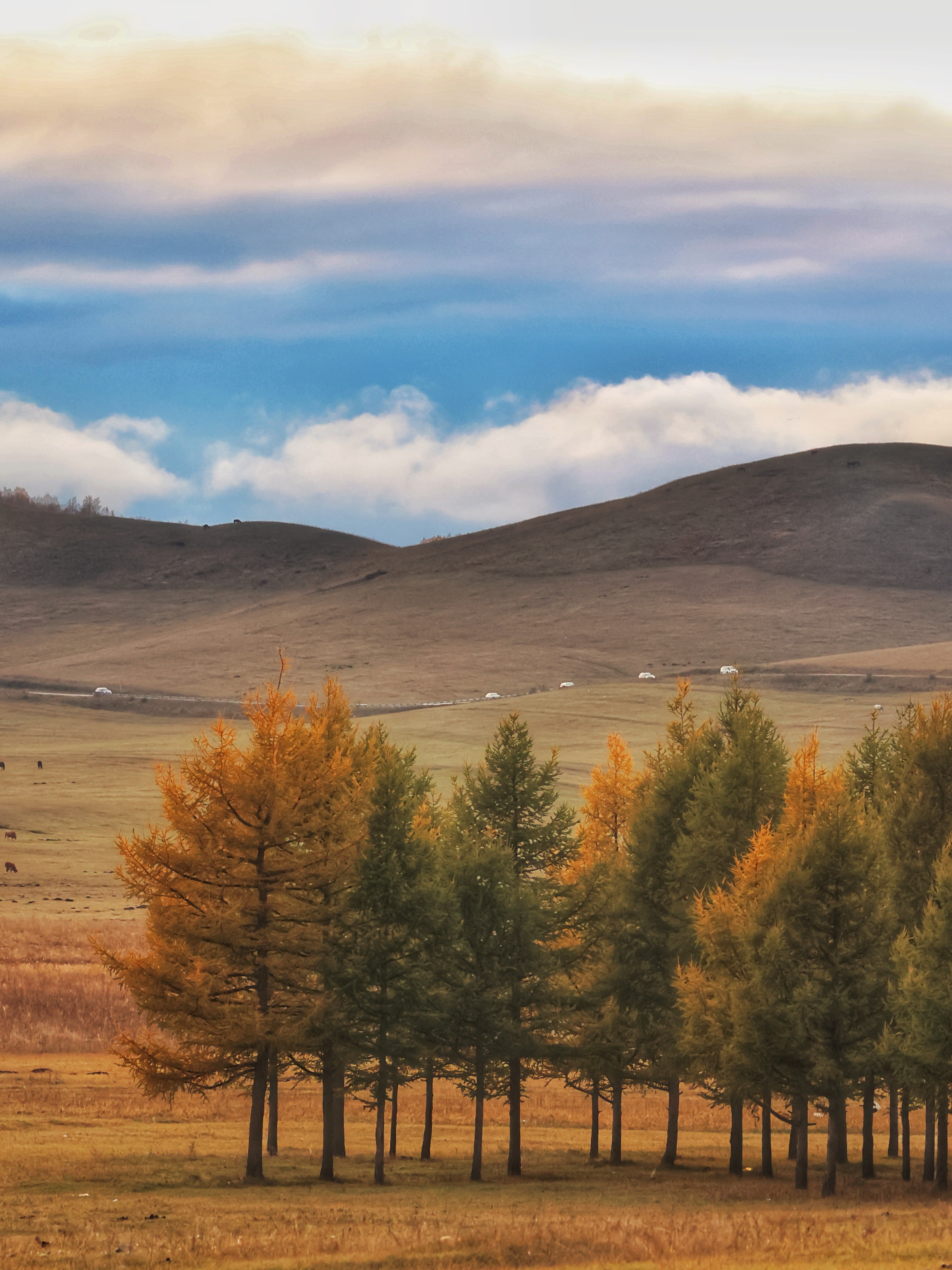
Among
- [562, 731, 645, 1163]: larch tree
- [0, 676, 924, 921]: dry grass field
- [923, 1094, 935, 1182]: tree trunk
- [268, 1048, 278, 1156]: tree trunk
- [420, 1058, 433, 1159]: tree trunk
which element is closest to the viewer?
[923, 1094, 935, 1182]: tree trunk

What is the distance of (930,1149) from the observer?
3572cm

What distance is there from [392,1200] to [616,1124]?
11199 mm

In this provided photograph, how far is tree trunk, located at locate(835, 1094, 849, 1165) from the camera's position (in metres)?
32.4

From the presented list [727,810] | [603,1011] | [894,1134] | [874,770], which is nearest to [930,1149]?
[603,1011]

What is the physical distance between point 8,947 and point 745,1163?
3827 centimetres

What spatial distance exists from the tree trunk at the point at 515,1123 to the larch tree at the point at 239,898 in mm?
6803

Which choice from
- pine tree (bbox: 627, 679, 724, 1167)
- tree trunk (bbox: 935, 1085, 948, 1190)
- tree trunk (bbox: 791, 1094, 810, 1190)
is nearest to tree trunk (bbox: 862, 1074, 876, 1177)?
tree trunk (bbox: 935, 1085, 948, 1190)

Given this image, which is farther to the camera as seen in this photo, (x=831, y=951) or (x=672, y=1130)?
(x=672, y=1130)

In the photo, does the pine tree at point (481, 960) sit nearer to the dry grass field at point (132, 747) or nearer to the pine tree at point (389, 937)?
the pine tree at point (389, 937)

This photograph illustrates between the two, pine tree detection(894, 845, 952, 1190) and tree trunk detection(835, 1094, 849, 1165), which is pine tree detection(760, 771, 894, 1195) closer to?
tree trunk detection(835, 1094, 849, 1165)

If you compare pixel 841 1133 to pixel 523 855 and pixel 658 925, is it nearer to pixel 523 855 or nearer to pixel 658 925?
pixel 658 925

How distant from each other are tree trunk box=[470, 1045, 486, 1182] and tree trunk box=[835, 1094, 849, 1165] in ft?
29.3

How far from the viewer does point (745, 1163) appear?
137 ft

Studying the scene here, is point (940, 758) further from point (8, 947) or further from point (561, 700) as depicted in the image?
point (561, 700)
